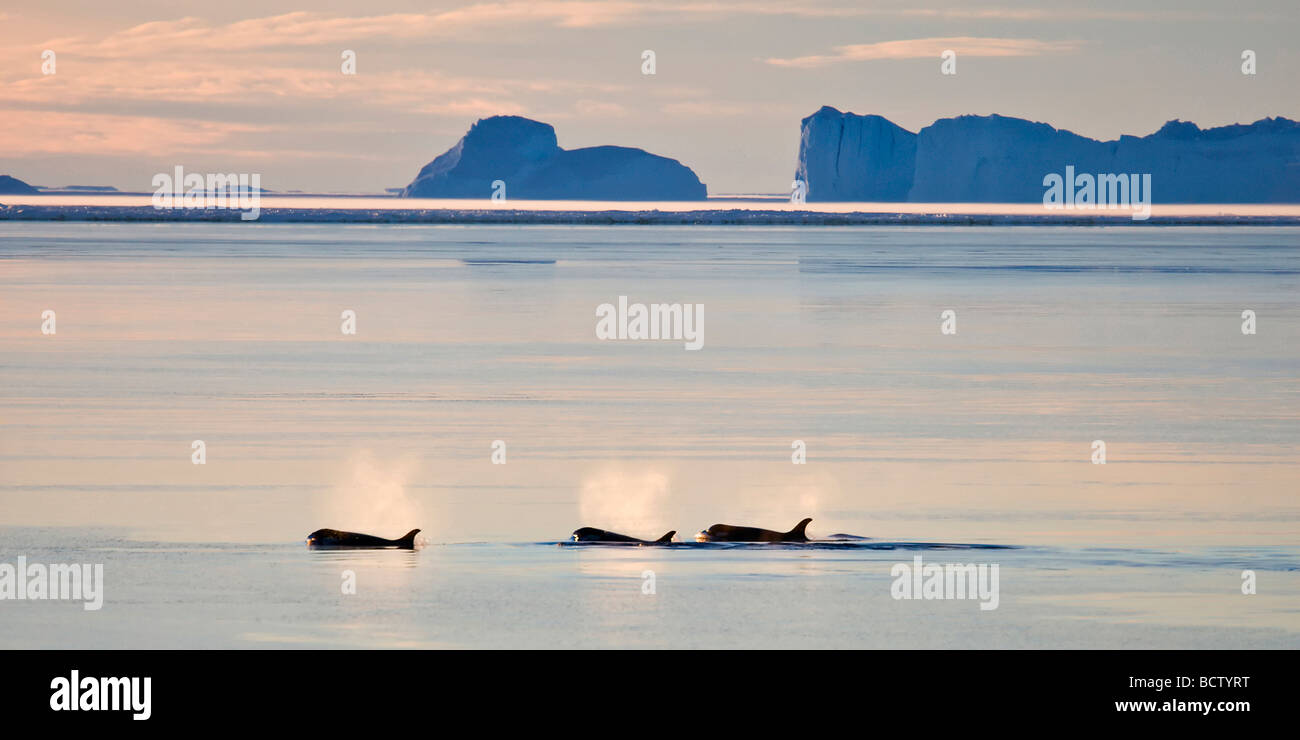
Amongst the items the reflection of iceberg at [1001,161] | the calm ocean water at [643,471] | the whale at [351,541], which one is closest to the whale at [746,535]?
the calm ocean water at [643,471]

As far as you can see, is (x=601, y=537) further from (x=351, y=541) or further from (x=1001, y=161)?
(x=1001, y=161)

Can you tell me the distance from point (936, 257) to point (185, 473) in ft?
163

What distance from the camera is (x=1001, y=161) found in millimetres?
164625

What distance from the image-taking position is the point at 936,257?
198 feet

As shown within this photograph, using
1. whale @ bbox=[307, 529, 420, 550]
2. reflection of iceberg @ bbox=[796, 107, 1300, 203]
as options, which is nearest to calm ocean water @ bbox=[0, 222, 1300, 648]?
whale @ bbox=[307, 529, 420, 550]

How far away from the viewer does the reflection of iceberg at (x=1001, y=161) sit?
532 feet

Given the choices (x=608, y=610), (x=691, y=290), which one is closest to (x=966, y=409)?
(x=608, y=610)

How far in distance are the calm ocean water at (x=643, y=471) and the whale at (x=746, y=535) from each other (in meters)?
0.23

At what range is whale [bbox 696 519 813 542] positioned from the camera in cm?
1084

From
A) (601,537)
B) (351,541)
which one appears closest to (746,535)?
(601,537)

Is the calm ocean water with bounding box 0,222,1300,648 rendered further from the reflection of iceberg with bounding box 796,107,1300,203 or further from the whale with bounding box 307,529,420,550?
the reflection of iceberg with bounding box 796,107,1300,203

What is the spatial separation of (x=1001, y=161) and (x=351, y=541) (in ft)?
523
